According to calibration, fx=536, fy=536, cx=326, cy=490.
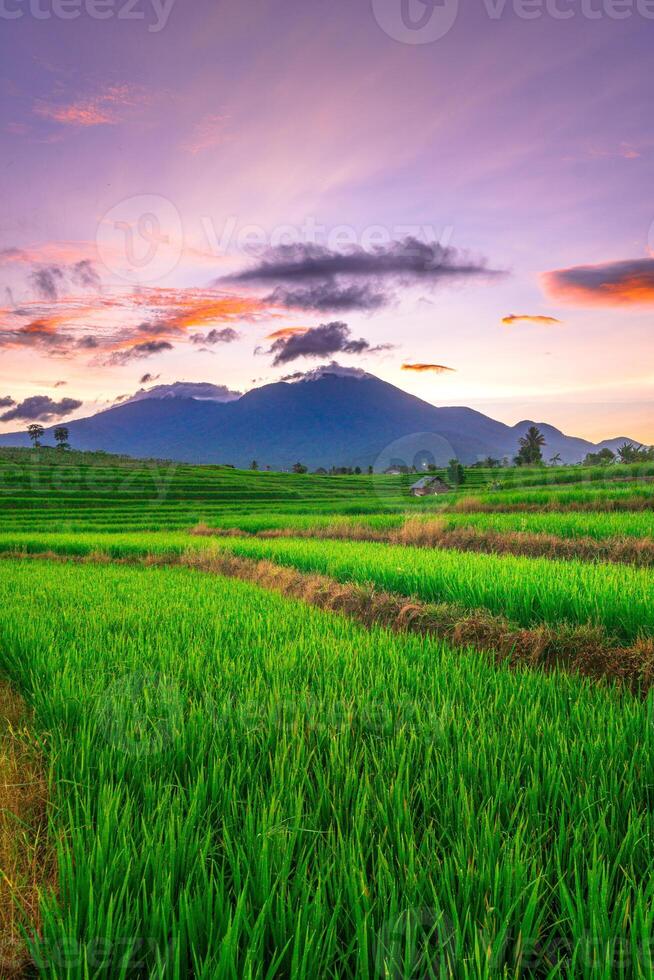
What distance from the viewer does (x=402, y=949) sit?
1324 mm

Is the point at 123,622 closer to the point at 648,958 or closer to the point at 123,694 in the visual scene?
the point at 123,694

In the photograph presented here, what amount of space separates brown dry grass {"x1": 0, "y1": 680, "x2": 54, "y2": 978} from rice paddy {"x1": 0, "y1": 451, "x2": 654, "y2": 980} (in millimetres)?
15

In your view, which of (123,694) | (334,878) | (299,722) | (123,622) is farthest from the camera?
(123,622)

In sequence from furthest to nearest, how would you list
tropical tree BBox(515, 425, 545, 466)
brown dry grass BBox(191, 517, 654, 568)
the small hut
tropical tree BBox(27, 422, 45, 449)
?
tropical tree BBox(27, 422, 45, 449), tropical tree BBox(515, 425, 545, 466), the small hut, brown dry grass BBox(191, 517, 654, 568)

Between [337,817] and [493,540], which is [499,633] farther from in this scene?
[493,540]

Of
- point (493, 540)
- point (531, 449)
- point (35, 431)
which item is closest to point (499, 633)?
point (493, 540)

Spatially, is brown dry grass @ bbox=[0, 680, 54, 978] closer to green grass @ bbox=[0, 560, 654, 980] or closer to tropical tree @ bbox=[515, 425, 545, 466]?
green grass @ bbox=[0, 560, 654, 980]

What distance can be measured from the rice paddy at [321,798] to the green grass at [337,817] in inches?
0.5

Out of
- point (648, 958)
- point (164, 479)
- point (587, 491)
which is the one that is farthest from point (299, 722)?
point (164, 479)

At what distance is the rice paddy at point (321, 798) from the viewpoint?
134cm

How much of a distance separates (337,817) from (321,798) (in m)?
0.18

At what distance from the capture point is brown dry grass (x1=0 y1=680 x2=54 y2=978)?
1503mm

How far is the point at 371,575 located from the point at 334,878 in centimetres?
605

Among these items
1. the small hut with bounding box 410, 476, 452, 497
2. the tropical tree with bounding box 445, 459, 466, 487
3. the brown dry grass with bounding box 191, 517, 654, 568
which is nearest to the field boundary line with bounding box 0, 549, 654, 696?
the brown dry grass with bounding box 191, 517, 654, 568
